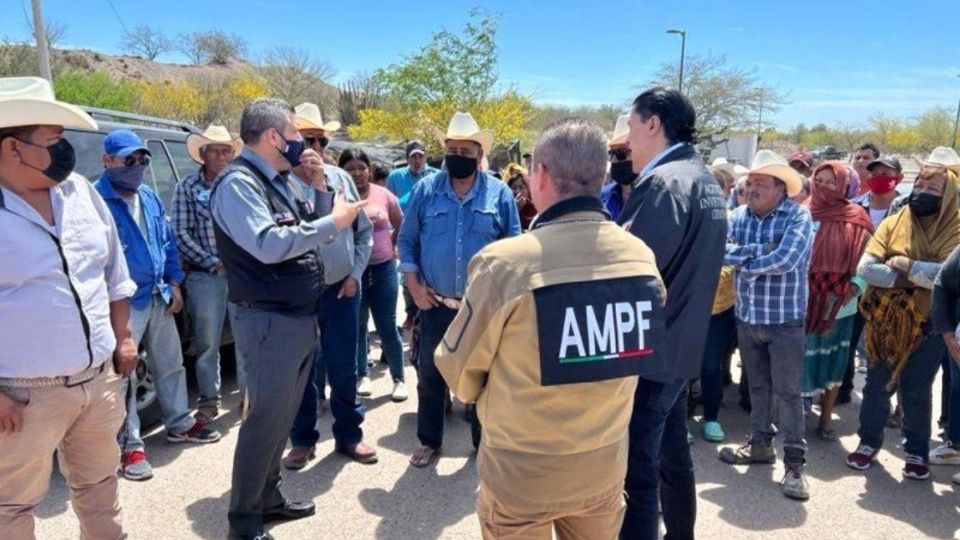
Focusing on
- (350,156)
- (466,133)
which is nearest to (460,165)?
(466,133)

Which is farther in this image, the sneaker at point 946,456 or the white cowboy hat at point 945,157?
the white cowboy hat at point 945,157

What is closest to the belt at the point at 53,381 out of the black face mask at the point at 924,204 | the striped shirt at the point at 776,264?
the striped shirt at the point at 776,264

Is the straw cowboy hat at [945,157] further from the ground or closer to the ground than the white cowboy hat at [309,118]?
closer to the ground

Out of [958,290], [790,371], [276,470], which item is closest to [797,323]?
[790,371]

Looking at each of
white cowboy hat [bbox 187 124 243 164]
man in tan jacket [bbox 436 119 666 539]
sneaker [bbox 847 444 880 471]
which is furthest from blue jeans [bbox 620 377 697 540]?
white cowboy hat [bbox 187 124 243 164]

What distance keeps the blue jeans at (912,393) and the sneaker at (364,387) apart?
3.52m

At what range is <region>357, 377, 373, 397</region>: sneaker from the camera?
17.1 feet

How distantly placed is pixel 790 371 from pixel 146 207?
393cm

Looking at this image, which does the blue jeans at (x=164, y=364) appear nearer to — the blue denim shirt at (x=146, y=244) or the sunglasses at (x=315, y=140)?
the blue denim shirt at (x=146, y=244)

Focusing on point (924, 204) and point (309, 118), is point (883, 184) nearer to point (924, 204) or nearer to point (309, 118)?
point (924, 204)

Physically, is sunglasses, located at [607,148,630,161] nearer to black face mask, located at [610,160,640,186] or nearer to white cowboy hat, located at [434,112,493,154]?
black face mask, located at [610,160,640,186]

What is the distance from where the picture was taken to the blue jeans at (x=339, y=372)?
399 cm

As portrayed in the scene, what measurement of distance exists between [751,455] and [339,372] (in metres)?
2.63

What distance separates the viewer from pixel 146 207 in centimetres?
389
